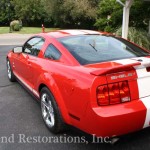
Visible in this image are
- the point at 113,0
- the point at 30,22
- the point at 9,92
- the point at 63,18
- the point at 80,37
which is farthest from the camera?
the point at 30,22

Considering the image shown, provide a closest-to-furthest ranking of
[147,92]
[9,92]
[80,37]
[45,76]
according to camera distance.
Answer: [147,92] < [45,76] < [80,37] < [9,92]

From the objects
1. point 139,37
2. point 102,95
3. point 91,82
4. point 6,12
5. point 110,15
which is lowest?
point 139,37

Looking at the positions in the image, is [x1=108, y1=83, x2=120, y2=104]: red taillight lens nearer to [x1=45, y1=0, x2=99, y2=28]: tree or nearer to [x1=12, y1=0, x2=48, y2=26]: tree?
[x1=45, y1=0, x2=99, y2=28]: tree

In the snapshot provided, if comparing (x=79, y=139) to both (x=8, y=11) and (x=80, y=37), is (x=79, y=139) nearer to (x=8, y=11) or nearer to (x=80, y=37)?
(x=80, y=37)

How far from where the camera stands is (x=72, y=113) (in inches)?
133

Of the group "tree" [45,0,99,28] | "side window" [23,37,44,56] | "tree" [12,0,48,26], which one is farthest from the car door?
"tree" [12,0,48,26]

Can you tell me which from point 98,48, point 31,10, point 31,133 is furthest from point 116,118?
point 31,10

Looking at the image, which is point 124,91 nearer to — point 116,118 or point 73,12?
point 116,118

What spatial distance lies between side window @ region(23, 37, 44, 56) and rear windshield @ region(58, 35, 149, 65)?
601 millimetres

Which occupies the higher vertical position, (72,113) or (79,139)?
(72,113)

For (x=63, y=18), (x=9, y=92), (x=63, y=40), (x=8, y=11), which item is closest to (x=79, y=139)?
(x=63, y=40)

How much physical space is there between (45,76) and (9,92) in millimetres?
2353

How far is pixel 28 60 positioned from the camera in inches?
193

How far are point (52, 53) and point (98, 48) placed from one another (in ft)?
2.24
